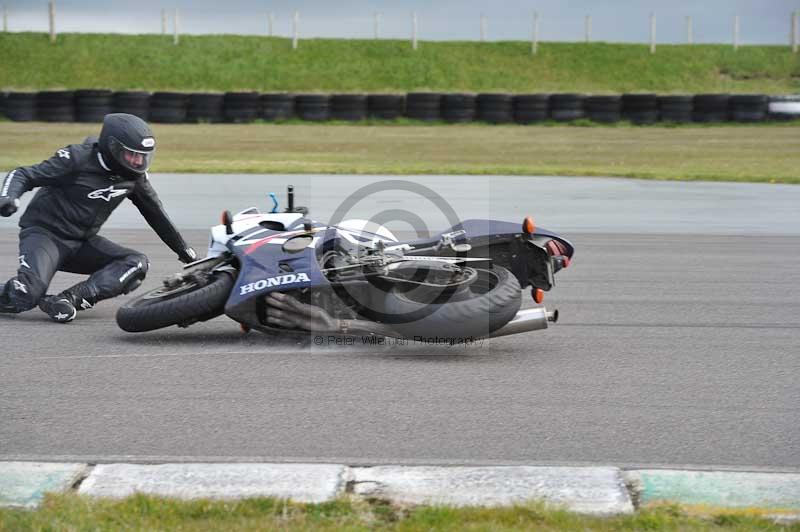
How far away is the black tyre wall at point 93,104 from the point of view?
28.8 meters

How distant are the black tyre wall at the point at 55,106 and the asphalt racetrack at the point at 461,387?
1998cm

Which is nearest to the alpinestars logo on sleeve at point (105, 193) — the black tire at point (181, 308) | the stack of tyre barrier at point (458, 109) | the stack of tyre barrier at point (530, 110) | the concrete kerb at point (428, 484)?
the black tire at point (181, 308)

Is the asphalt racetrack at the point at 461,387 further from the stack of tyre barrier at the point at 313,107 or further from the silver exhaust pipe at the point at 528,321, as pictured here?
the stack of tyre barrier at the point at 313,107

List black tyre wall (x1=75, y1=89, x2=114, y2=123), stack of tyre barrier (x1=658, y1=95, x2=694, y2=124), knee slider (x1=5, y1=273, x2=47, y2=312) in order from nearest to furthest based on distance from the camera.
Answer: knee slider (x1=5, y1=273, x2=47, y2=312)
black tyre wall (x1=75, y1=89, x2=114, y2=123)
stack of tyre barrier (x1=658, y1=95, x2=694, y2=124)

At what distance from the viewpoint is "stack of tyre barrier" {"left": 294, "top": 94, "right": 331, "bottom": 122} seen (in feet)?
100

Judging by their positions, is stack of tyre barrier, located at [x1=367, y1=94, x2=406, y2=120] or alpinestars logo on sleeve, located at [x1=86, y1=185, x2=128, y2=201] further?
stack of tyre barrier, located at [x1=367, y1=94, x2=406, y2=120]

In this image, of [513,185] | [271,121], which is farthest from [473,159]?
[271,121]

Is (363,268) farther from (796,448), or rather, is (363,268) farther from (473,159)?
(473,159)

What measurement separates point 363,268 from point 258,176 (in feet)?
40.1

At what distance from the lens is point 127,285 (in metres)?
8.12

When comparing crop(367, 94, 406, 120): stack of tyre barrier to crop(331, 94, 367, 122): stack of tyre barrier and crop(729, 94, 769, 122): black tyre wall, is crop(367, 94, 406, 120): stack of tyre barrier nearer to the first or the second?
crop(331, 94, 367, 122): stack of tyre barrier

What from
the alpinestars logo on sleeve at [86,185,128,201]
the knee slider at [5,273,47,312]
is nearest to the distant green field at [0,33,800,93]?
the alpinestars logo on sleeve at [86,185,128,201]

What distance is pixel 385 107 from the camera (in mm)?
30766

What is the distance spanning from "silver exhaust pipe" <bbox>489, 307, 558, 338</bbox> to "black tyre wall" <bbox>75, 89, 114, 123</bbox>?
77.4ft
